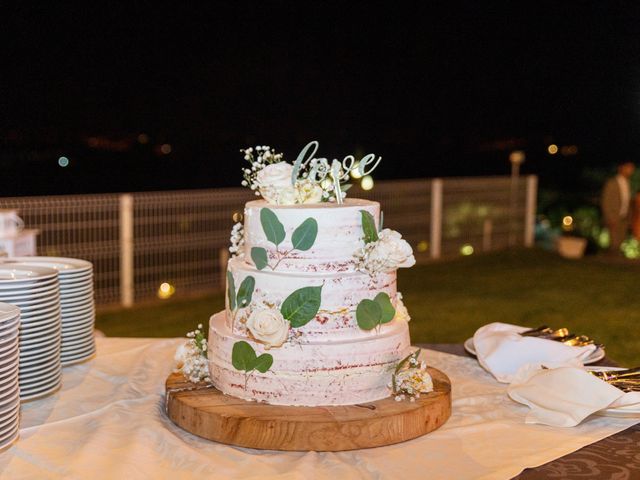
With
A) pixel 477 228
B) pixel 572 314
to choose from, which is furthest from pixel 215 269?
pixel 477 228

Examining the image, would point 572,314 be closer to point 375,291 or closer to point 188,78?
point 375,291

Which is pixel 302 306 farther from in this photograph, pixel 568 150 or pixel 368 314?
pixel 568 150

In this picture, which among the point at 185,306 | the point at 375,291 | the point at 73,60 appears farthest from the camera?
the point at 73,60

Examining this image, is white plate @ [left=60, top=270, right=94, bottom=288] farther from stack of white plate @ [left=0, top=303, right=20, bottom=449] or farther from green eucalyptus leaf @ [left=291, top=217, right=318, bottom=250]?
green eucalyptus leaf @ [left=291, top=217, right=318, bottom=250]

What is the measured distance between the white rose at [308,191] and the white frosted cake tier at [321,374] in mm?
496

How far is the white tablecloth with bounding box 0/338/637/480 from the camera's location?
1.94 m

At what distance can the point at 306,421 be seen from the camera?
2092 mm

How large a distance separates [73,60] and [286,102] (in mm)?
4574

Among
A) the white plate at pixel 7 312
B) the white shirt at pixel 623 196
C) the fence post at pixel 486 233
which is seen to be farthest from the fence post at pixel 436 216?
the white plate at pixel 7 312

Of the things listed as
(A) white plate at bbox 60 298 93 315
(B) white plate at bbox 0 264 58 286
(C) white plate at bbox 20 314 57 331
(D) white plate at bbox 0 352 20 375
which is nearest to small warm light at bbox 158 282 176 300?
(A) white plate at bbox 60 298 93 315

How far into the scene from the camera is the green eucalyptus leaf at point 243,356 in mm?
2277

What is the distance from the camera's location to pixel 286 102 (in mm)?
16859

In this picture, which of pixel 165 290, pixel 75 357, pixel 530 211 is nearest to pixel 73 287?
pixel 75 357

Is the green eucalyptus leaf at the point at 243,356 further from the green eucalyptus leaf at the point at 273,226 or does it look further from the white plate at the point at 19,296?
the white plate at the point at 19,296
